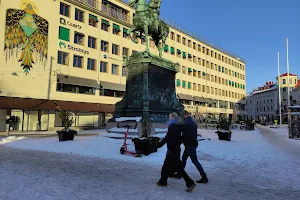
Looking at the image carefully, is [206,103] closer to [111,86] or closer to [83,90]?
[111,86]

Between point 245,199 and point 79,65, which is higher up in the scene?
point 79,65

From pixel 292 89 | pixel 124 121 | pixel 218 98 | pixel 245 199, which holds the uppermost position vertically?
pixel 292 89

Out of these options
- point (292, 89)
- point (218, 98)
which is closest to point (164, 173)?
point (218, 98)

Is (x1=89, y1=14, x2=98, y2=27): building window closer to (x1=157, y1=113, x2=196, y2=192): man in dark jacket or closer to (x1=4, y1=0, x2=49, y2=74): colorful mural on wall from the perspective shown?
(x1=4, y1=0, x2=49, y2=74): colorful mural on wall

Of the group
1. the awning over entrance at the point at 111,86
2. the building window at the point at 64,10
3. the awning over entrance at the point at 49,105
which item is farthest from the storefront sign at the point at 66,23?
the awning over entrance at the point at 49,105

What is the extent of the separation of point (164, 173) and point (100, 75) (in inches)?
1258

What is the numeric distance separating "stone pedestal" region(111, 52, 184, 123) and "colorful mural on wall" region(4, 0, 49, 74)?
1771cm

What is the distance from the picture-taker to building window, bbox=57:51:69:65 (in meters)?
31.7

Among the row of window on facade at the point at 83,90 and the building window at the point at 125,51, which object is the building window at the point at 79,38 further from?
the building window at the point at 125,51

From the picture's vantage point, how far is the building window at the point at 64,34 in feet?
104

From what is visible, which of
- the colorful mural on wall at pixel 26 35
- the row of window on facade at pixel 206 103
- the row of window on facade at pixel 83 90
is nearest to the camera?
the colorful mural on wall at pixel 26 35

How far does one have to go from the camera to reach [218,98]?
6397cm

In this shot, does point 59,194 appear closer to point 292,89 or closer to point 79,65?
point 79,65

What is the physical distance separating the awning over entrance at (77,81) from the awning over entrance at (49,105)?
240 cm
